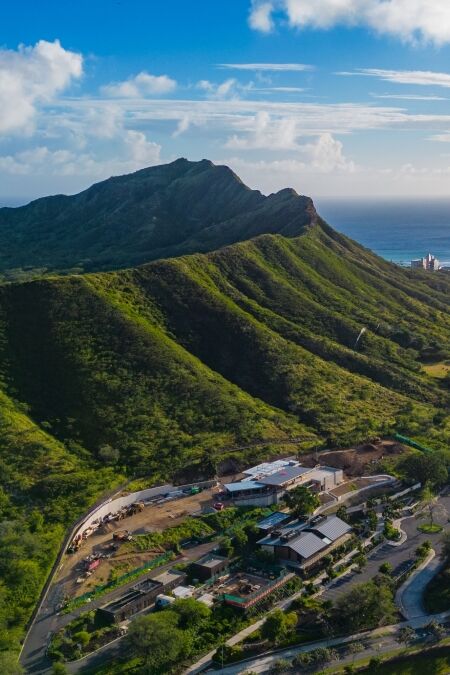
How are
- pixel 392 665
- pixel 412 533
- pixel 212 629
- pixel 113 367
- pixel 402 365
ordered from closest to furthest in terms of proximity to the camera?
pixel 392 665, pixel 212 629, pixel 412 533, pixel 113 367, pixel 402 365

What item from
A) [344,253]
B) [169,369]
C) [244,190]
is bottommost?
[169,369]

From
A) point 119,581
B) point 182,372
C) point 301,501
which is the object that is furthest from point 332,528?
point 182,372

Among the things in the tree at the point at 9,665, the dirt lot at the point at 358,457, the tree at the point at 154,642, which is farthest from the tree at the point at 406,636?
the dirt lot at the point at 358,457

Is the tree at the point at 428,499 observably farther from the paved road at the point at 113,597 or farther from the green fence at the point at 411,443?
the green fence at the point at 411,443

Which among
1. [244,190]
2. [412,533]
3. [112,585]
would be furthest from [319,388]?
[244,190]

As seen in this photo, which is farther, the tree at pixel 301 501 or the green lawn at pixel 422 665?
the tree at pixel 301 501

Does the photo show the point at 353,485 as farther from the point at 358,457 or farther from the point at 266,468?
the point at 266,468

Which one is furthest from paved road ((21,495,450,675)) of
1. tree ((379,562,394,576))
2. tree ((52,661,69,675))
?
tree ((52,661,69,675))

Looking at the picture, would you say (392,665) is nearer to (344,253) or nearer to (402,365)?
(402,365)
